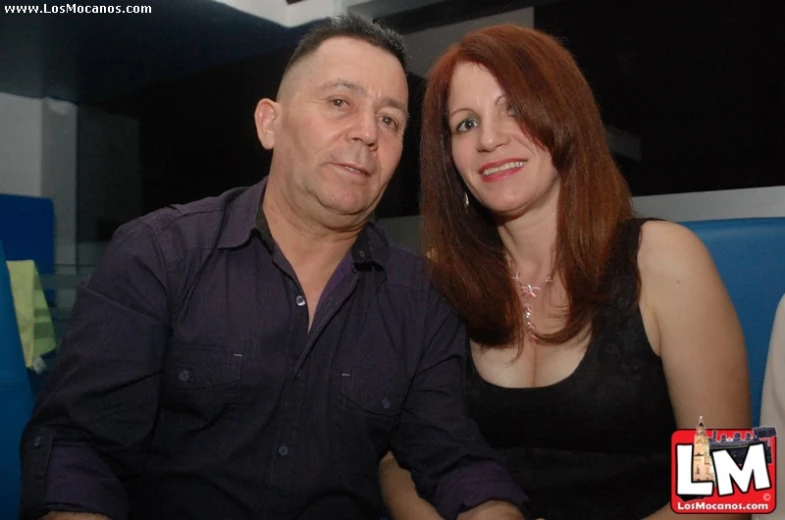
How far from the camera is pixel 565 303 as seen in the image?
4.18 ft

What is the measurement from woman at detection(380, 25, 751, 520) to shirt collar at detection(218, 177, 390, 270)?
0.14 metres

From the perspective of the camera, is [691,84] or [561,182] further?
[691,84]

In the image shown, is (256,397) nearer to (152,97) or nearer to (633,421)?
(633,421)

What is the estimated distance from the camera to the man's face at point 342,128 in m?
1.27

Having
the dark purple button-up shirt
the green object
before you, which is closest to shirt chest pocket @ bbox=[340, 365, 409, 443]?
the dark purple button-up shirt

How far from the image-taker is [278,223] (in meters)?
1.33

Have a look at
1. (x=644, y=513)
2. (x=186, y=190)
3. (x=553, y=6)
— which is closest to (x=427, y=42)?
(x=553, y=6)

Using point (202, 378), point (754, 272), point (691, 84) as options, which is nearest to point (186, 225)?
point (202, 378)

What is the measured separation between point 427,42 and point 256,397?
1.94 m

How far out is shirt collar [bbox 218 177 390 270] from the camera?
1.25 metres

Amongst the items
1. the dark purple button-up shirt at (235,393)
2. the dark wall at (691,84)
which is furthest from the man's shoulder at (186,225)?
the dark wall at (691,84)

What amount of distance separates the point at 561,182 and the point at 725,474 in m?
0.63

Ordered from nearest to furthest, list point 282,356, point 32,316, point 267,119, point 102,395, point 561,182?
point 102,395 → point 282,356 → point 561,182 → point 267,119 → point 32,316

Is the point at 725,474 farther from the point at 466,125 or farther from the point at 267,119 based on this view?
the point at 267,119
